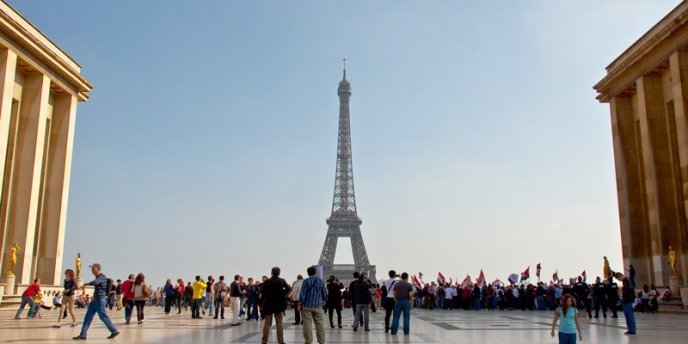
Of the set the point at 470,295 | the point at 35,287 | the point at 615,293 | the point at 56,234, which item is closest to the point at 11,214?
the point at 56,234

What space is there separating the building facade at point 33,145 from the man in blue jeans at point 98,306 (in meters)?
17.1

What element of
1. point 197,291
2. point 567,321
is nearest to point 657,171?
point 197,291

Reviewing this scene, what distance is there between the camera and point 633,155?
37750mm

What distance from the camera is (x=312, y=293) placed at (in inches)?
503

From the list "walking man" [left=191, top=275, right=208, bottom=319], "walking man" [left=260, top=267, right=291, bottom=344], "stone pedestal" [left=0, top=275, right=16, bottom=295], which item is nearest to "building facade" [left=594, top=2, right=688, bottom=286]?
"walking man" [left=191, top=275, right=208, bottom=319]

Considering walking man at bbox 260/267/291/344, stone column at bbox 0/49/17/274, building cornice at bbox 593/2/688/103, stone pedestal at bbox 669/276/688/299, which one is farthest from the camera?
stone column at bbox 0/49/17/274

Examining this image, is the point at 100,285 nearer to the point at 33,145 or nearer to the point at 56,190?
the point at 33,145

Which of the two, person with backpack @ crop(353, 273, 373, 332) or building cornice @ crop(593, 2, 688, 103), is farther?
building cornice @ crop(593, 2, 688, 103)

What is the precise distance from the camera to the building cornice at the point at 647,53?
30.3 meters

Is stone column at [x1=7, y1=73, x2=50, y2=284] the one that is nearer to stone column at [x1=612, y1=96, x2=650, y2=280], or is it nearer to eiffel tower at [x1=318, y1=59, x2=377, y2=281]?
stone column at [x1=612, y1=96, x2=650, y2=280]

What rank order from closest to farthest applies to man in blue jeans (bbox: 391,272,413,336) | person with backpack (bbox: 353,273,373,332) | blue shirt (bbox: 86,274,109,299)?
1. blue shirt (bbox: 86,274,109,299)
2. man in blue jeans (bbox: 391,272,413,336)
3. person with backpack (bbox: 353,273,373,332)

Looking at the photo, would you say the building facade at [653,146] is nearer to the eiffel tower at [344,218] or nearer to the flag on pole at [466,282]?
the flag on pole at [466,282]

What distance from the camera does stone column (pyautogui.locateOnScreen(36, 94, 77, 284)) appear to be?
38.1 m

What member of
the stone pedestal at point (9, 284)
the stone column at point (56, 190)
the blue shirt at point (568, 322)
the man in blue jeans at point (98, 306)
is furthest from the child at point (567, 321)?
the stone column at point (56, 190)
